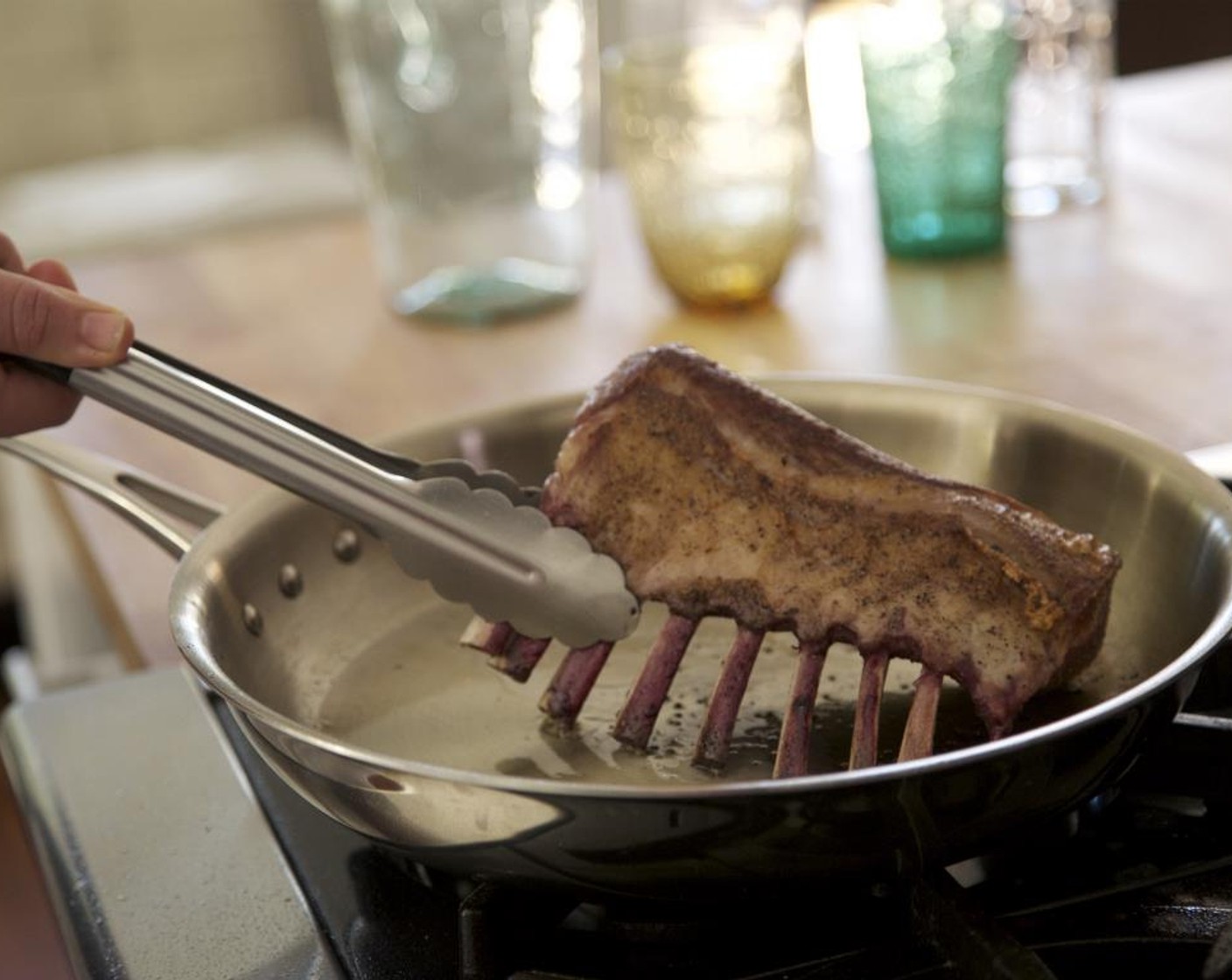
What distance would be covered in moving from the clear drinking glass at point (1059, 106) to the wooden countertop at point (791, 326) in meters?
0.03

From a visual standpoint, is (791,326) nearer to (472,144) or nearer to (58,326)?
(472,144)

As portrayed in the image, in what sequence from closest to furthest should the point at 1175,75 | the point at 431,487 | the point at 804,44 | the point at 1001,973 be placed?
the point at 1001,973 → the point at 431,487 → the point at 804,44 → the point at 1175,75

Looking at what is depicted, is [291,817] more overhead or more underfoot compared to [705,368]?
more underfoot

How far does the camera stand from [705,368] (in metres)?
0.62

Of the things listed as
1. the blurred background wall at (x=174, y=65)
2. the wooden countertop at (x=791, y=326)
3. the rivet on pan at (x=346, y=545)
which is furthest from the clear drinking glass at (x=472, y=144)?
the blurred background wall at (x=174, y=65)

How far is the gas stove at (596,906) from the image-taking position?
0.50 m

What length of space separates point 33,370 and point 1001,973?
1.33 ft

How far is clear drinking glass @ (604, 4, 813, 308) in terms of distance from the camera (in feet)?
3.77

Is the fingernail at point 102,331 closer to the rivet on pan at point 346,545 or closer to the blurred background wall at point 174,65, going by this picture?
the rivet on pan at point 346,545

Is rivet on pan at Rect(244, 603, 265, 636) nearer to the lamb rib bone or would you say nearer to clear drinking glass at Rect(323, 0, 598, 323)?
the lamb rib bone

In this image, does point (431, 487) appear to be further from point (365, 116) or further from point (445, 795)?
point (365, 116)

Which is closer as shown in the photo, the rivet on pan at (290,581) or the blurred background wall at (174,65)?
the rivet on pan at (290,581)

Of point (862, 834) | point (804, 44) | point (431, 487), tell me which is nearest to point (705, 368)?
point (431, 487)

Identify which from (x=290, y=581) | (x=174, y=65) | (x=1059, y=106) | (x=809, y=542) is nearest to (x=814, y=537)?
(x=809, y=542)
